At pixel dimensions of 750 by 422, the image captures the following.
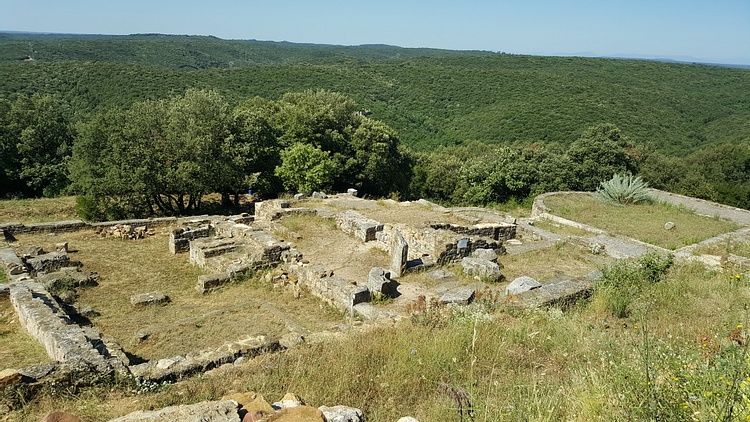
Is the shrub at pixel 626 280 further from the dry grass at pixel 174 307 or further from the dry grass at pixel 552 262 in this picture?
the dry grass at pixel 174 307

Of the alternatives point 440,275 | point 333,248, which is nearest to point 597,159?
point 440,275

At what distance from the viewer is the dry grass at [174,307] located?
8.03 meters

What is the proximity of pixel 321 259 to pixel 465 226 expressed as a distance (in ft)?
15.6

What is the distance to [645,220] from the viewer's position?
1791 cm

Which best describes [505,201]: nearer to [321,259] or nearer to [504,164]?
[504,164]

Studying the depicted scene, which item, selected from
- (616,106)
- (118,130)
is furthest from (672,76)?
(118,130)

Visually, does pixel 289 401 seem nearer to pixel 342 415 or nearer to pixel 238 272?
pixel 342 415

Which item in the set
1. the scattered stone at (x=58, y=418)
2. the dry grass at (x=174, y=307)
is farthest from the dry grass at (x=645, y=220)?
the scattered stone at (x=58, y=418)

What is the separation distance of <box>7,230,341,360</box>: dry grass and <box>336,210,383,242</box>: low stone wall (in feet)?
11.5

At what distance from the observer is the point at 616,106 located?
56375 millimetres

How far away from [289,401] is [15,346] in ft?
18.1

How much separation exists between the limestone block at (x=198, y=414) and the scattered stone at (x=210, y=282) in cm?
667

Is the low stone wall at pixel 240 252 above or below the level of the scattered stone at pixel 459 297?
below

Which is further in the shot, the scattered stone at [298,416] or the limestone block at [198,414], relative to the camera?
the limestone block at [198,414]
